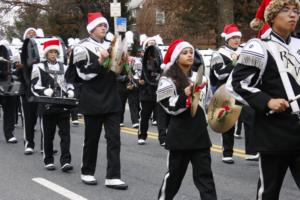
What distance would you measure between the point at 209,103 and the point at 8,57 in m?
6.92

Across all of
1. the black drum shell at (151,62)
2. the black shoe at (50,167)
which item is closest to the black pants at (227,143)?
the black drum shell at (151,62)

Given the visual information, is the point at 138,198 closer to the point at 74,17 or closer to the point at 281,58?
the point at 281,58

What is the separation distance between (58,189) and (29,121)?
11.0 feet

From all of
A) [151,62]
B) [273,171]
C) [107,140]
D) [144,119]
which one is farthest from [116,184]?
[151,62]

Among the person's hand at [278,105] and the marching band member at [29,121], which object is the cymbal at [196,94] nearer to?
the person's hand at [278,105]

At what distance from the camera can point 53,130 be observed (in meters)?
8.94

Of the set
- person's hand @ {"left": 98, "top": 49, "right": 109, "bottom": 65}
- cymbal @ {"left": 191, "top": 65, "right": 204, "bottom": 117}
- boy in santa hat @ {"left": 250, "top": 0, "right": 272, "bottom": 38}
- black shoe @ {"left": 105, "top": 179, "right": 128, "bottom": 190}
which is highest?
boy in santa hat @ {"left": 250, "top": 0, "right": 272, "bottom": 38}

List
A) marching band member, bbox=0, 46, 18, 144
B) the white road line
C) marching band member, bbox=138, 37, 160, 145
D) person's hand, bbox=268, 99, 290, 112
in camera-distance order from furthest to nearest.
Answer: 1. marching band member, bbox=0, 46, 18, 144
2. marching band member, bbox=138, 37, 160, 145
3. the white road line
4. person's hand, bbox=268, 99, 290, 112

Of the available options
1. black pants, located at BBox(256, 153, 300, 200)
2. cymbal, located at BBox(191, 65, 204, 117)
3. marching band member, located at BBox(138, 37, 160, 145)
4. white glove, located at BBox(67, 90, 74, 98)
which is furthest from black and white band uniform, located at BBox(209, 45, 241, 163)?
black pants, located at BBox(256, 153, 300, 200)

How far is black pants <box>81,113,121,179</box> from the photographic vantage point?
7.57 metres

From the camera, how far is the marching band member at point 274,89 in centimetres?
451

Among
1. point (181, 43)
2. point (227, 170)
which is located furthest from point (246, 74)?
point (227, 170)

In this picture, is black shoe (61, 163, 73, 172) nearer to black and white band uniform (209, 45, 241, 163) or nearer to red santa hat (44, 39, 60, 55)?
red santa hat (44, 39, 60, 55)

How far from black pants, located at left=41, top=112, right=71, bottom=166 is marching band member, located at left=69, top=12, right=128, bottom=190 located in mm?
1079
